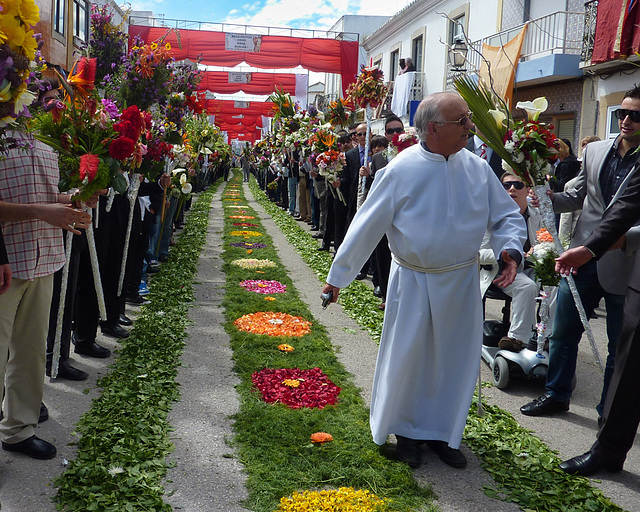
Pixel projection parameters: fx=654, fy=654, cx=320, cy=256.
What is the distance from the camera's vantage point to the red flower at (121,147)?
172 inches

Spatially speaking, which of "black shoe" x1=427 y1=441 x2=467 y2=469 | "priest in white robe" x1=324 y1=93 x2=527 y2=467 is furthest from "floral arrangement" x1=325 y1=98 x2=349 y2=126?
"black shoe" x1=427 y1=441 x2=467 y2=469

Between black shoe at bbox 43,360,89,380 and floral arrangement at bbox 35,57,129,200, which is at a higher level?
floral arrangement at bbox 35,57,129,200

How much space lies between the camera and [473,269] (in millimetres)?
3902

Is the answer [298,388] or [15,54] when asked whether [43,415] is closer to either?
[298,388]

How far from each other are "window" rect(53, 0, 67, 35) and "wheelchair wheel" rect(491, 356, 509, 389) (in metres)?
16.7

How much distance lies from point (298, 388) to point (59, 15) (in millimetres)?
17028

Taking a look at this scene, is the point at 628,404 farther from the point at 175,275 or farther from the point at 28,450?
the point at 175,275

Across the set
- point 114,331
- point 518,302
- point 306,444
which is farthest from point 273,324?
point 306,444

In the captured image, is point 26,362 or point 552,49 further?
point 552,49

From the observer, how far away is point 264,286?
9047mm

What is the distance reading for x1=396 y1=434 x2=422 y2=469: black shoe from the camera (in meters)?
3.83

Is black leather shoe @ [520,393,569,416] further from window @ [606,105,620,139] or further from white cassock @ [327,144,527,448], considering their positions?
window @ [606,105,620,139]

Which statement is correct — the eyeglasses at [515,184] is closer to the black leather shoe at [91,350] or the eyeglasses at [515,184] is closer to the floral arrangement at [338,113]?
the black leather shoe at [91,350]

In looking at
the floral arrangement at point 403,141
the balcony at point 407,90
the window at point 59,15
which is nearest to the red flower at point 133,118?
the floral arrangement at point 403,141
